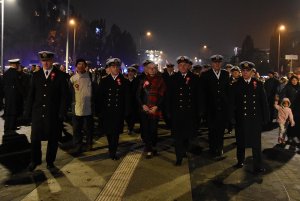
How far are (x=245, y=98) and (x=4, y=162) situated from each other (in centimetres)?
526

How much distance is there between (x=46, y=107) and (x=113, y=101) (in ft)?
5.50

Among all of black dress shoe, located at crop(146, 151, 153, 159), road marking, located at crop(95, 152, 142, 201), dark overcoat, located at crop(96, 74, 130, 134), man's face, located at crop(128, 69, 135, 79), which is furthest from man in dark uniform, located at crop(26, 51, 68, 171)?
man's face, located at crop(128, 69, 135, 79)

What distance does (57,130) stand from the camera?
776 centimetres

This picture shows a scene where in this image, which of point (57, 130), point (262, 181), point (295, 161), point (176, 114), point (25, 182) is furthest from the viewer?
point (295, 161)

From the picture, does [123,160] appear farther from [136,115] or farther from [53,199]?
[136,115]

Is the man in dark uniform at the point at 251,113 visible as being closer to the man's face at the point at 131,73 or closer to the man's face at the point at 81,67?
the man's face at the point at 81,67

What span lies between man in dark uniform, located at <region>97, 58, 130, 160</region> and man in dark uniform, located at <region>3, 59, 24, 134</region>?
401 cm

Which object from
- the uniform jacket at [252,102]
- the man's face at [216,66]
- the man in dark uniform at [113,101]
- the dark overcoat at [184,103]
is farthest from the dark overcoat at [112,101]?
the uniform jacket at [252,102]

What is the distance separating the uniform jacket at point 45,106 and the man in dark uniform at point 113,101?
124 centimetres

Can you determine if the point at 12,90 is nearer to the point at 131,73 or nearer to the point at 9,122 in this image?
the point at 9,122

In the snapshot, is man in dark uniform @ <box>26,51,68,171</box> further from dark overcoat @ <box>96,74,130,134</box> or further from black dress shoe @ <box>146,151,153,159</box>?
black dress shoe @ <box>146,151,153,159</box>

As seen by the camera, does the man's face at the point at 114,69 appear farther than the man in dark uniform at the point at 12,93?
No

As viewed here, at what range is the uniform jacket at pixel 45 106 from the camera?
298 inches

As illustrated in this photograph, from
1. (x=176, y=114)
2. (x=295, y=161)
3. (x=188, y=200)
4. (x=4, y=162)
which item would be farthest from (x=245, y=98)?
(x=4, y=162)
